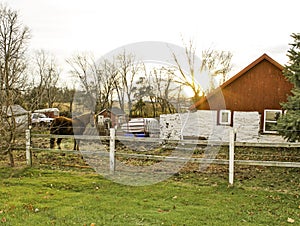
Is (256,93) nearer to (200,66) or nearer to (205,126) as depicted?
(205,126)

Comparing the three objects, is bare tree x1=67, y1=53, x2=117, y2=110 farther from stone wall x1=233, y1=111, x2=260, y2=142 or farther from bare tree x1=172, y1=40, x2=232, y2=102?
stone wall x1=233, y1=111, x2=260, y2=142

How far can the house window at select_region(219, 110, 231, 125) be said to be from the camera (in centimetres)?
1492

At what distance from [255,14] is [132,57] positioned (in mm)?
5092

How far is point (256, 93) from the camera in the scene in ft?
47.7

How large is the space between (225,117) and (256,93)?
193 cm

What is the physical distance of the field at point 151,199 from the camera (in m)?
4.50

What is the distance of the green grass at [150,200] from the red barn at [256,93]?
707 centimetres

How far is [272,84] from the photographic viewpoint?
1427 centimetres

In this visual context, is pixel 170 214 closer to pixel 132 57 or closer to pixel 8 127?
pixel 8 127

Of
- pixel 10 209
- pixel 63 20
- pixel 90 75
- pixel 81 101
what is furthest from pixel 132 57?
pixel 90 75

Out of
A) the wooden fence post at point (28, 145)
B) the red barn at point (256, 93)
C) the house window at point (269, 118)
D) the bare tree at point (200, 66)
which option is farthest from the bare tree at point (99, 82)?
the wooden fence post at point (28, 145)

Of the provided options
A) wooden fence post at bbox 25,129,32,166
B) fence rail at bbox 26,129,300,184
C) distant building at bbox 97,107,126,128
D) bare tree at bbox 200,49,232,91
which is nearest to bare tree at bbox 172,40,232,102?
bare tree at bbox 200,49,232,91

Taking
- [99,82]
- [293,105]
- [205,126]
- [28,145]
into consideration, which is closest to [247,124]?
[205,126]

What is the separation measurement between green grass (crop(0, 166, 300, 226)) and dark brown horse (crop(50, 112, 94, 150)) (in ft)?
15.4
